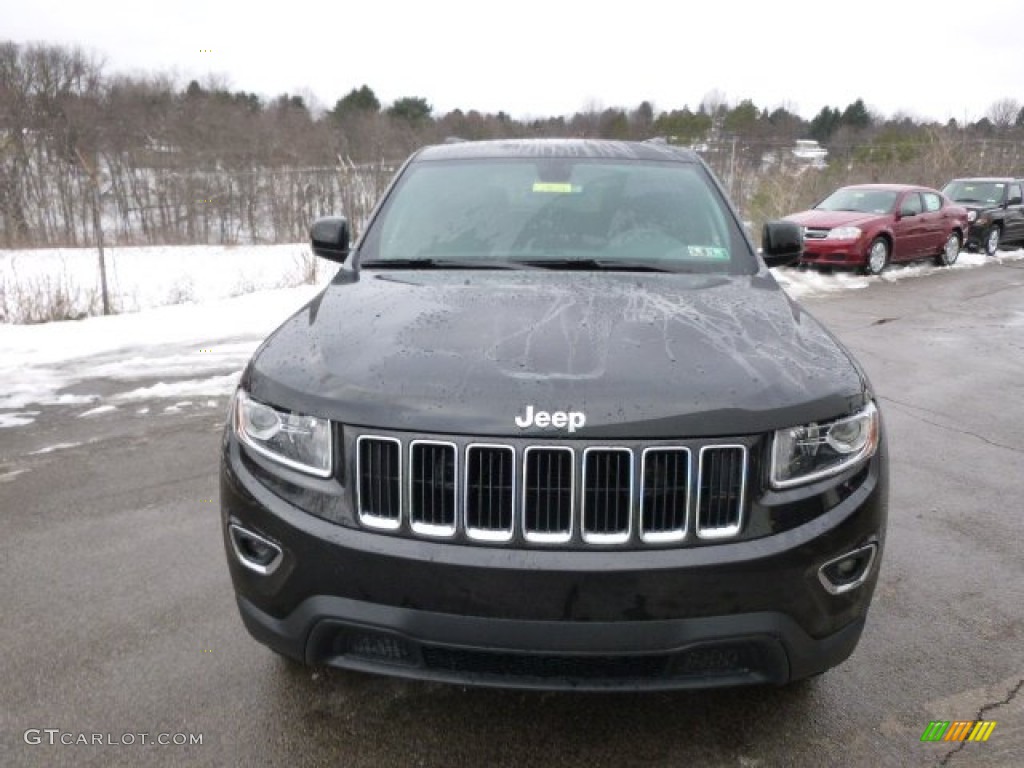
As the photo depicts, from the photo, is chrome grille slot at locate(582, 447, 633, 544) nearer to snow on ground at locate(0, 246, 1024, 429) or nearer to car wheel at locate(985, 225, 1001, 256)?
snow on ground at locate(0, 246, 1024, 429)

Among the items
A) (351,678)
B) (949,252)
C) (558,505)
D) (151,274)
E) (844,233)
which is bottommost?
(151,274)

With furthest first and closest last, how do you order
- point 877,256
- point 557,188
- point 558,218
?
point 877,256 → point 557,188 → point 558,218

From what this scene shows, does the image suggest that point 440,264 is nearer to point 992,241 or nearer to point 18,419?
point 18,419

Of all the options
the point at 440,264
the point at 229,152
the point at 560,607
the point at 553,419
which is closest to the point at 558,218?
the point at 440,264

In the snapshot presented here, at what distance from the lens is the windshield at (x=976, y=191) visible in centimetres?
1872

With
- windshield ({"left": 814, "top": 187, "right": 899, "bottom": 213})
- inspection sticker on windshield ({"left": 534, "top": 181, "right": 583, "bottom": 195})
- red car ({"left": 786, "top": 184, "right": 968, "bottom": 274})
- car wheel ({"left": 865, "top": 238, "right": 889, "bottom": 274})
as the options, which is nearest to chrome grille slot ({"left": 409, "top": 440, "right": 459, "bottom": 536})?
inspection sticker on windshield ({"left": 534, "top": 181, "right": 583, "bottom": 195})

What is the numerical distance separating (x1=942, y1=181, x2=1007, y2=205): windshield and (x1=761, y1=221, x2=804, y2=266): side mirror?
18.1m

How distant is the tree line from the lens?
26.4 m

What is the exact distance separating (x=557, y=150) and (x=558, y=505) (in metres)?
2.49

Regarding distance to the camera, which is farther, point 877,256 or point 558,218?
point 877,256

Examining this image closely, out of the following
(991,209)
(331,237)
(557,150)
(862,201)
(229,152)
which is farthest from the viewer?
(229,152)

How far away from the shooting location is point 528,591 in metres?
1.88

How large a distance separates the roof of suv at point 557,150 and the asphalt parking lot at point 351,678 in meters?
2.20

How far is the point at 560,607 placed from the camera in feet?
6.15
